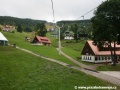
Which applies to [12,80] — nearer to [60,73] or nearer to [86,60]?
[60,73]

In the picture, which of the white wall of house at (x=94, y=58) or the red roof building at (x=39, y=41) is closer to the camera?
the white wall of house at (x=94, y=58)

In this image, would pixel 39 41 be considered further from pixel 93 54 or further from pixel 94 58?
pixel 94 58

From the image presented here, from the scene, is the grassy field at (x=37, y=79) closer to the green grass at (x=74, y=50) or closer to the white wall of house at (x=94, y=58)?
the green grass at (x=74, y=50)

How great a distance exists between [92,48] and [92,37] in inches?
419

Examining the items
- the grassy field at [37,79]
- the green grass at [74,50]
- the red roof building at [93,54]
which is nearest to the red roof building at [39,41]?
the green grass at [74,50]

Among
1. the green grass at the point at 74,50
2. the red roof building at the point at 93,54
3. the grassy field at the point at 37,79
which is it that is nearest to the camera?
the grassy field at the point at 37,79

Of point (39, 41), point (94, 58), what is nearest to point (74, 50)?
point (39, 41)

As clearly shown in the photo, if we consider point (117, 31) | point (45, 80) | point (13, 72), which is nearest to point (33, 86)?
point (45, 80)

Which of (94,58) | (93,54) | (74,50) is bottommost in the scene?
(94,58)

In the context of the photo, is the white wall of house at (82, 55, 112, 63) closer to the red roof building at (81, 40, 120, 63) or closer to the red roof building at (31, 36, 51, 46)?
the red roof building at (81, 40, 120, 63)

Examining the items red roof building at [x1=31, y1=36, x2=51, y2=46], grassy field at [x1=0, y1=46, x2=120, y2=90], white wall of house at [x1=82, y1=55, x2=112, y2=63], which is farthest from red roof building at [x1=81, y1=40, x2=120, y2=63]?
red roof building at [x1=31, y1=36, x2=51, y2=46]

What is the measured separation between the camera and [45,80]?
37.3m

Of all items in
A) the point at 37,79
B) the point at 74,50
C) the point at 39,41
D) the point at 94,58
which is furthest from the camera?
the point at 39,41

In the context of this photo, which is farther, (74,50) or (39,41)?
(39,41)
